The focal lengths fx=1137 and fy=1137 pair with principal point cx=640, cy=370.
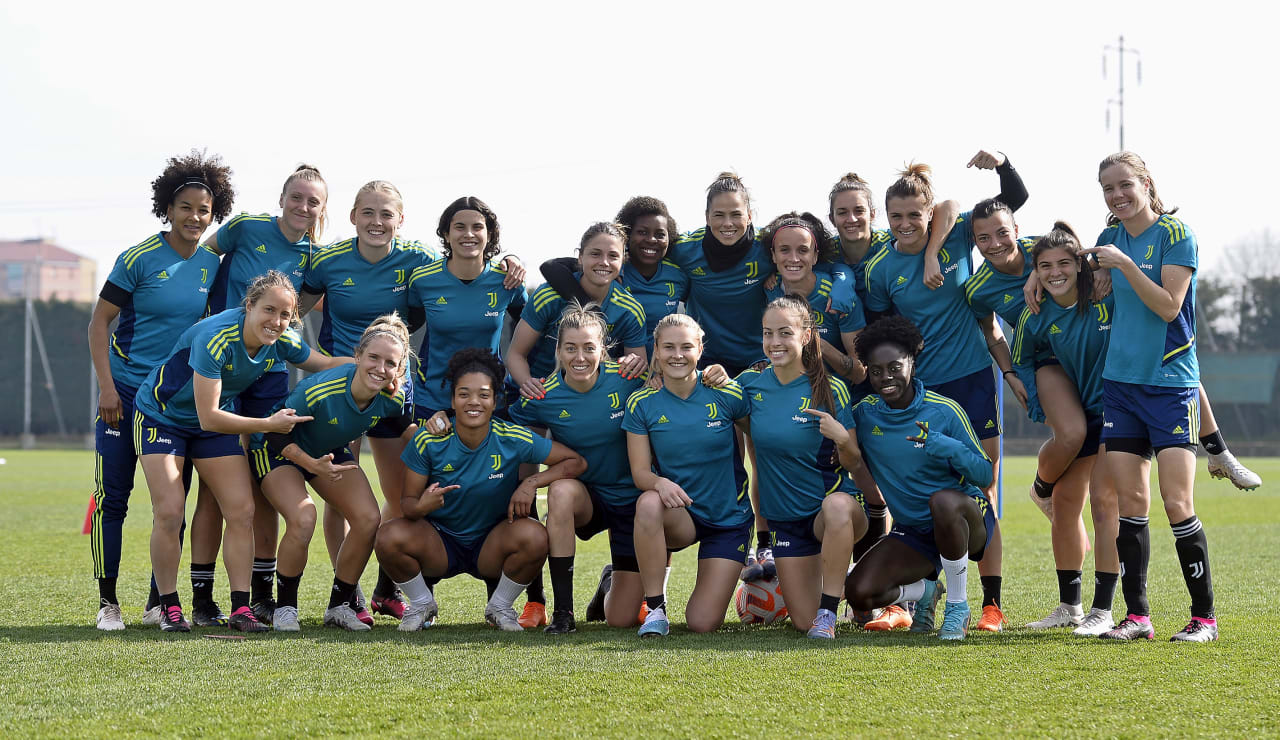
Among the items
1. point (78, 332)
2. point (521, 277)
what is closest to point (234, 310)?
point (521, 277)

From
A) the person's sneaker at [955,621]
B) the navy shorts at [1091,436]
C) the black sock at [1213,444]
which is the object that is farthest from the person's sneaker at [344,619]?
the black sock at [1213,444]

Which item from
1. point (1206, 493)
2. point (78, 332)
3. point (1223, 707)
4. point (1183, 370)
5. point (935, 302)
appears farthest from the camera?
point (78, 332)

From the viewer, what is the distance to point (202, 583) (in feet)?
16.5

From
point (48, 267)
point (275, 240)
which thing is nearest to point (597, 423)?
point (275, 240)

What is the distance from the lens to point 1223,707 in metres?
3.22

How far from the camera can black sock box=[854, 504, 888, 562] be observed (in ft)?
17.6

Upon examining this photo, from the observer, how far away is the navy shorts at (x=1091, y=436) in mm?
4969

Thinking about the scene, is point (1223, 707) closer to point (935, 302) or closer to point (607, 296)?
point (935, 302)

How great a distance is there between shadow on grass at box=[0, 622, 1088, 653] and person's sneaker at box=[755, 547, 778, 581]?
0.41 meters

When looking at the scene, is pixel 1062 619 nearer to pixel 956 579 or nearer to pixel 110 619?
pixel 956 579

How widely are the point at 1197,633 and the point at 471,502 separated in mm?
2965

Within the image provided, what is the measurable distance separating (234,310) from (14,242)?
70.2 metres

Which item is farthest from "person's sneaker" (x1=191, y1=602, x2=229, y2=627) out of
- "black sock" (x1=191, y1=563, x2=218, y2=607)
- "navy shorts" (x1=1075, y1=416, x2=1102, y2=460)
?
"navy shorts" (x1=1075, y1=416, x2=1102, y2=460)

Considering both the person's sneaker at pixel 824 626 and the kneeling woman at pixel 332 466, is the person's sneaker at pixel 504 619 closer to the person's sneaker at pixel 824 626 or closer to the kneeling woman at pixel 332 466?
the kneeling woman at pixel 332 466
